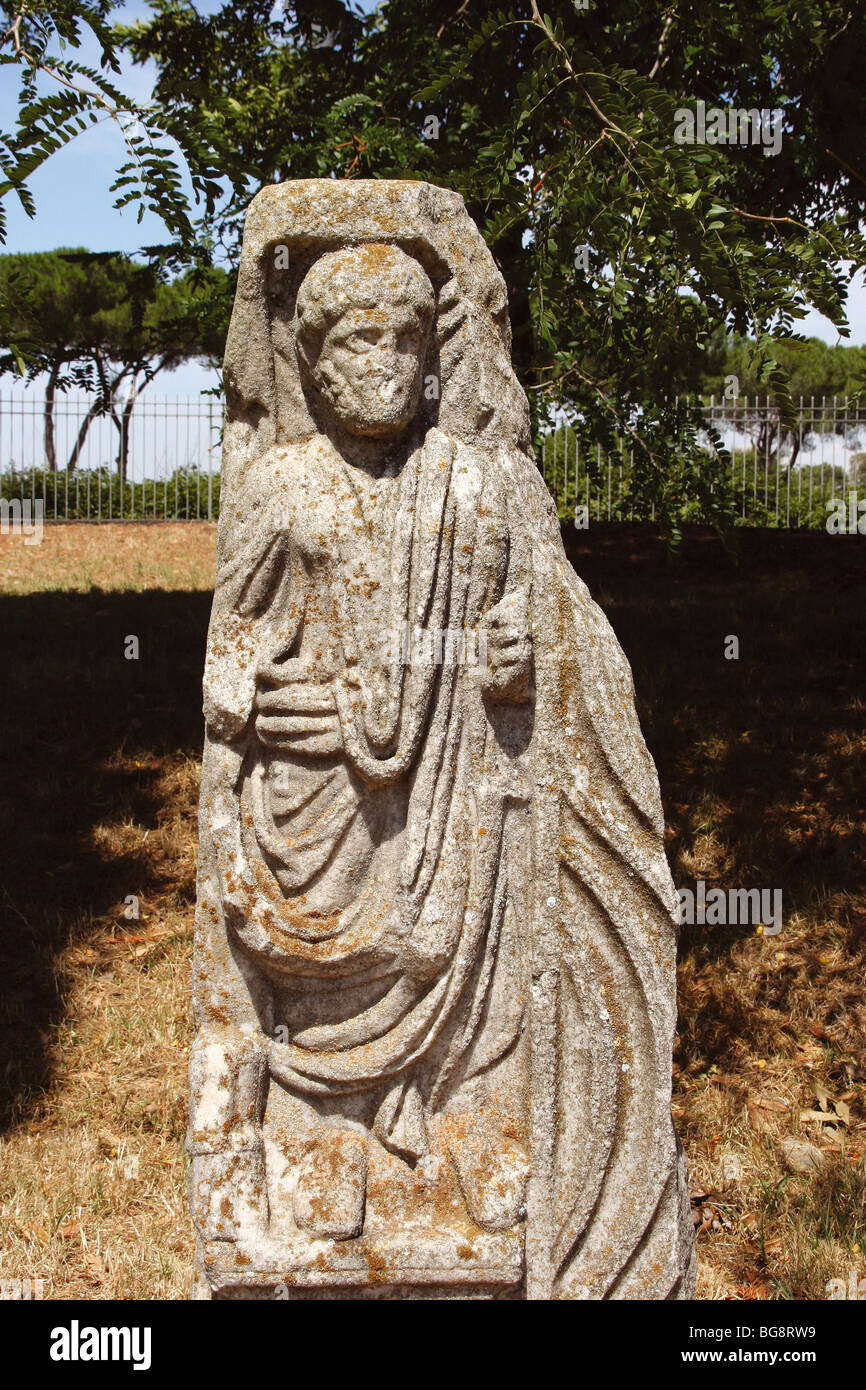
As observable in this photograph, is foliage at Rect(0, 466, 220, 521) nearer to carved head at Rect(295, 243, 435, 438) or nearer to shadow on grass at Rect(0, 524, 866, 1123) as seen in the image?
shadow on grass at Rect(0, 524, 866, 1123)

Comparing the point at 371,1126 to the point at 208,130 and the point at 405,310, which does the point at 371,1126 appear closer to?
the point at 405,310

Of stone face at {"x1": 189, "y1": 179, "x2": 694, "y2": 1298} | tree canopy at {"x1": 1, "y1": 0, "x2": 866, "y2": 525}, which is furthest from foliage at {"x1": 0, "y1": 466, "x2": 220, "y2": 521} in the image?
stone face at {"x1": 189, "y1": 179, "x2": 694, "y2": 1298}

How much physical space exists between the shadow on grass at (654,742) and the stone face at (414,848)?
7.13 feet

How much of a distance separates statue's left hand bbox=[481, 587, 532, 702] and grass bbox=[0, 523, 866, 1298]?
210 cm

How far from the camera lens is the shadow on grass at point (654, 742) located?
544cm

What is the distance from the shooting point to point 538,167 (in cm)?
443

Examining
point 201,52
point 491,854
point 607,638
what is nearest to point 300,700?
point 491,854

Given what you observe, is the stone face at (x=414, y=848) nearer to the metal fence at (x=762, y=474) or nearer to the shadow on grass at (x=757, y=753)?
the shadow on grass at (x=757, y=753)

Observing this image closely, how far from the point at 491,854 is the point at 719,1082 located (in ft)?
7.91

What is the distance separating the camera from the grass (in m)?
3.97

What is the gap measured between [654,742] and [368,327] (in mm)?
4398

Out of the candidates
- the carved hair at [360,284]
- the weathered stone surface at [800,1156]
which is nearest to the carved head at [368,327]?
the carved hair at [360,284]

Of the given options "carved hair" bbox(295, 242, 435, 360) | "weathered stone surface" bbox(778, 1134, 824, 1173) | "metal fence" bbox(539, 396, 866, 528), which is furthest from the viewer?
"metal fence" bbox(539, 396, 866, 528)

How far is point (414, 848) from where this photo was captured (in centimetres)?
270
